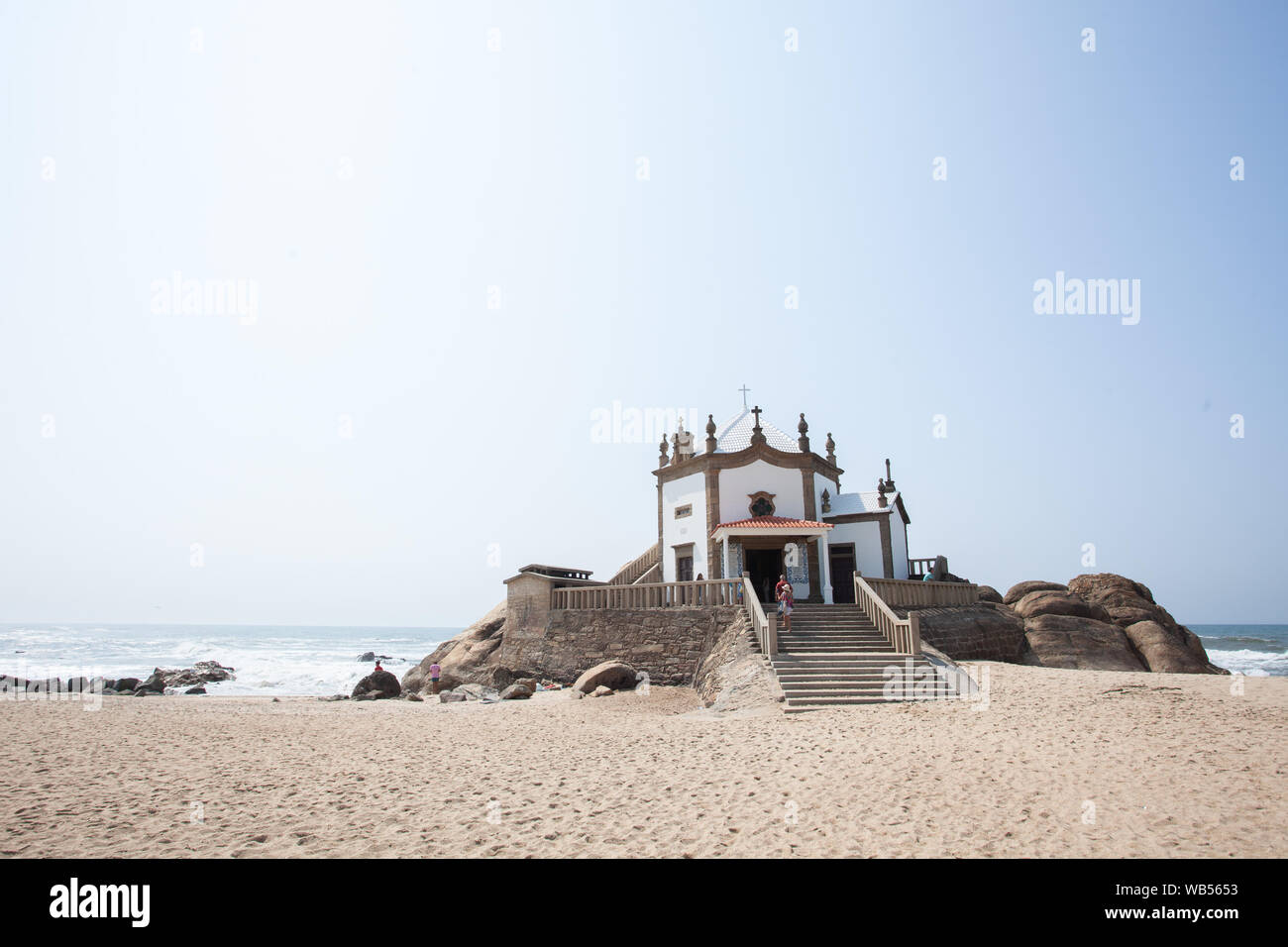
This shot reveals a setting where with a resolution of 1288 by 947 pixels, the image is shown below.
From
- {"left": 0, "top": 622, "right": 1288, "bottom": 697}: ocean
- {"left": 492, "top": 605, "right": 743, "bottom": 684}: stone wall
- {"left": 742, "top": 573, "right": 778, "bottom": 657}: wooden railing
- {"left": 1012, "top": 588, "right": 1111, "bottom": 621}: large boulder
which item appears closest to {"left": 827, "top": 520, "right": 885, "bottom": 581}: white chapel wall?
{"left": 1012, "top": 588, "right": 1111, "bottom": 621}: large boulder

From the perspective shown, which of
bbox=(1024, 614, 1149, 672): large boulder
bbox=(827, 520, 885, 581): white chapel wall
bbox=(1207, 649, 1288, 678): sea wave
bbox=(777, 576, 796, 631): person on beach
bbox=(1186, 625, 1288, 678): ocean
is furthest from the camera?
bbox=(1186, 625, 1288, 678): ocean

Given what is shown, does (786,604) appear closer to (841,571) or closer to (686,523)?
(686,523)

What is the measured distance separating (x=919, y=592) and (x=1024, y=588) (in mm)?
13960

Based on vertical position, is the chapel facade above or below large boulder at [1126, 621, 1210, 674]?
above

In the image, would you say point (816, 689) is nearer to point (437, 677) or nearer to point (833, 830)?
point (833, 830)

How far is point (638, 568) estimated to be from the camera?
29.4 meters

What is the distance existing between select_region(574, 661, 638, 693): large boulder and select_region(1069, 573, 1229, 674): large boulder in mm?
22278

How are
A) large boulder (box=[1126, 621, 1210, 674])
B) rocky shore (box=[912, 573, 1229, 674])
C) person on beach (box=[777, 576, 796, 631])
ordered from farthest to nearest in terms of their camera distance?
large boulder (box=[1126, 621, 1210, 674])
rocky shore (box=[912, 573, 1229, 674])
person on beach (box=[777, 576, 796, 631])

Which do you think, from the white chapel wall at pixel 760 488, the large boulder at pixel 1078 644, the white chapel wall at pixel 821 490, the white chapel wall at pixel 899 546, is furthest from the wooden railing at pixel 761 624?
the large boulder at pixel 1078 644

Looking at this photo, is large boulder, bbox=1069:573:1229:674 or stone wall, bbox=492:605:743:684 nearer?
stone wall, bbox=492:605:743:684

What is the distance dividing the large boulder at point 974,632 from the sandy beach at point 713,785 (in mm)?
8178

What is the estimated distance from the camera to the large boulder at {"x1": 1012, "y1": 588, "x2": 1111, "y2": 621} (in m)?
29.7

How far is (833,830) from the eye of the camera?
6859 millimetres

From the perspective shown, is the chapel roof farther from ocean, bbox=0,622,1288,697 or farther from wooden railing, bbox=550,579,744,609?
ocean, bbox=0,622,1288,697
